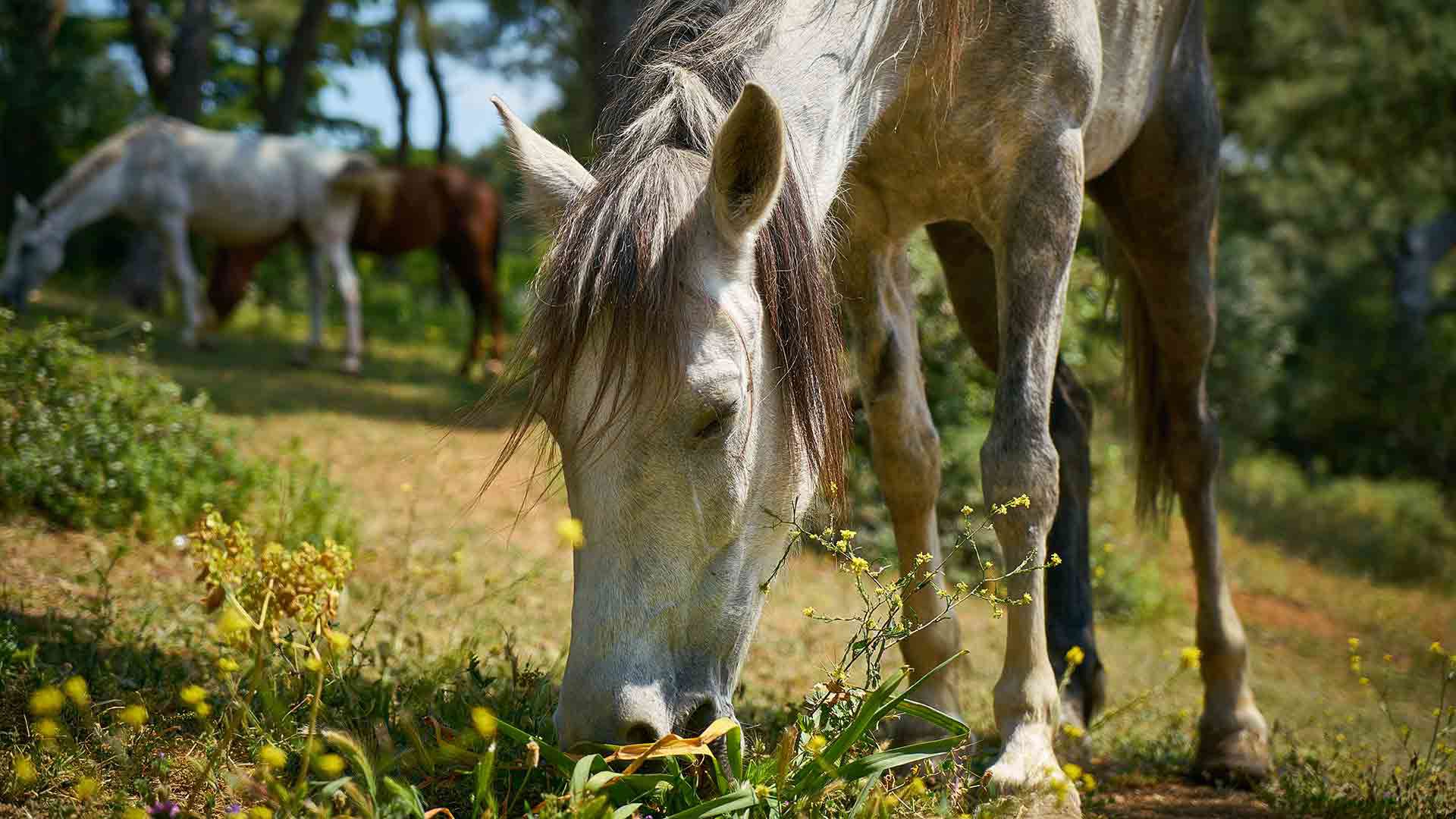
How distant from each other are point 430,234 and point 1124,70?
30.7 ft

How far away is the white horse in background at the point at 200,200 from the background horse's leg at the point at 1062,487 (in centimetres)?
795

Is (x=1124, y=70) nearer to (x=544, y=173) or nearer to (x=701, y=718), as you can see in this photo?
(x=544, y=173)

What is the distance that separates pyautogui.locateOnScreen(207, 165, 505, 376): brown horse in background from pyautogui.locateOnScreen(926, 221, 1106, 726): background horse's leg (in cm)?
785

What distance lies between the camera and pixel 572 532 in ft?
5.92

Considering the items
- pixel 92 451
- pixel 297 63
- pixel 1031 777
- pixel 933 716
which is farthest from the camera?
pixel 297 63

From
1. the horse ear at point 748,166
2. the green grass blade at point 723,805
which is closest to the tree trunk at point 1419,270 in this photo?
the horse ear at point 748,166

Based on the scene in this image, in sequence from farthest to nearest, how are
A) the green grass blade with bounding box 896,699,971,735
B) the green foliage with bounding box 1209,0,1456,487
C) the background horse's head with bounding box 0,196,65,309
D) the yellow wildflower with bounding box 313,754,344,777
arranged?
the green foliage with bounding box 1209,0,1456,487
the background horse's head with bounding box 0,196,65,309
the green grass blade with bounding box 896,699,971,735
the yellow wildflower with bounding box 313,754,344,777

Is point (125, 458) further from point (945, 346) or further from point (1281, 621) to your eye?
point (1281, 621)

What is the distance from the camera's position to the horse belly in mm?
3033

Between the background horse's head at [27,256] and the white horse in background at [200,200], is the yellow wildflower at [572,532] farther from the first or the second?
the background horse's head at [27,256]

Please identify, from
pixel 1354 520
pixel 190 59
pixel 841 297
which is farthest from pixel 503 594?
pixel 1354 520

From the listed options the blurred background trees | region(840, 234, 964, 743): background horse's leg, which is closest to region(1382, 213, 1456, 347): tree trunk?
the blurred background trees

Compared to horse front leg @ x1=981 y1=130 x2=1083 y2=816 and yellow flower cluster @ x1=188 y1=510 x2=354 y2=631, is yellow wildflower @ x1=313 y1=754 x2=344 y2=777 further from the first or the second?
horse front leg @ x1=981 y1=130 x2=1083 y2=816

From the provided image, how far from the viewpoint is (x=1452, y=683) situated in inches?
214
